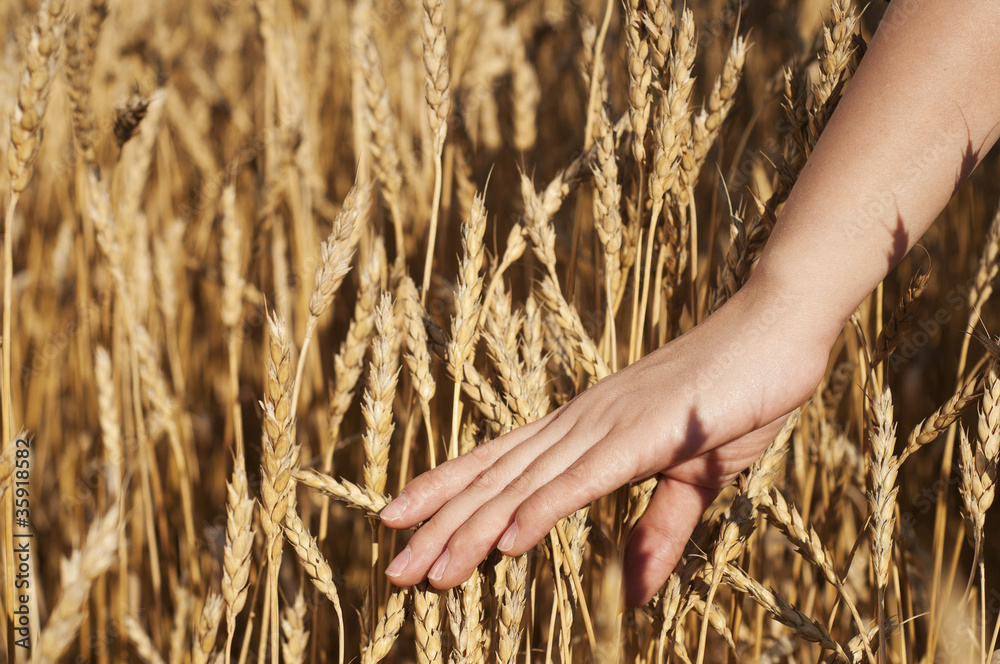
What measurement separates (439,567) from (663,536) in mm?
311

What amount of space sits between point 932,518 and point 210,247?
6.74 feet

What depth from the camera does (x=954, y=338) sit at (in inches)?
59.0

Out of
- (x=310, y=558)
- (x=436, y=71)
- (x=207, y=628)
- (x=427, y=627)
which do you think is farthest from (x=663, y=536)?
(x=436, y=71)

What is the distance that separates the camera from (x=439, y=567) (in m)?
0.68

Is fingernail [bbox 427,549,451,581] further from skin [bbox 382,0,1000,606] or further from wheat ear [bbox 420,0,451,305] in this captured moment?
wheat ear [bbox 420,0,451,305]

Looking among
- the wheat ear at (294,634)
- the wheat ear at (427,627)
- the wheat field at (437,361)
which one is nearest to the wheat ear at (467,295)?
the wheat field at (437,361)

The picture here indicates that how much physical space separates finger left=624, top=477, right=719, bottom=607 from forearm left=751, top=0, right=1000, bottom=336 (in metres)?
0.27

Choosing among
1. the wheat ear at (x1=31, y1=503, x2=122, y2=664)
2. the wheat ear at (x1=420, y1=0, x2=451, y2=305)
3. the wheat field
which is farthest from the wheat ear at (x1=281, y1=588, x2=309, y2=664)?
the wheat ear at (x1=420, y1=0, x2=451, y2=305)

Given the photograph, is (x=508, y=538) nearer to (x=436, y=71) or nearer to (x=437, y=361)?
(x=437, y=361)

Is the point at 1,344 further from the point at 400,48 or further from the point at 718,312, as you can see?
the point at 400,48

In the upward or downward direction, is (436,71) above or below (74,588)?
above

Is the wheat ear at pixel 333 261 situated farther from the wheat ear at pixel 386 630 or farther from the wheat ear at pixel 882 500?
the wheat ear at pixel 882 500

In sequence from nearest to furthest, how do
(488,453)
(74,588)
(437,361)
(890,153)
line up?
(74,588)
(890,153)
(488,453)
(437,361)

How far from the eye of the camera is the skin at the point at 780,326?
629mm
